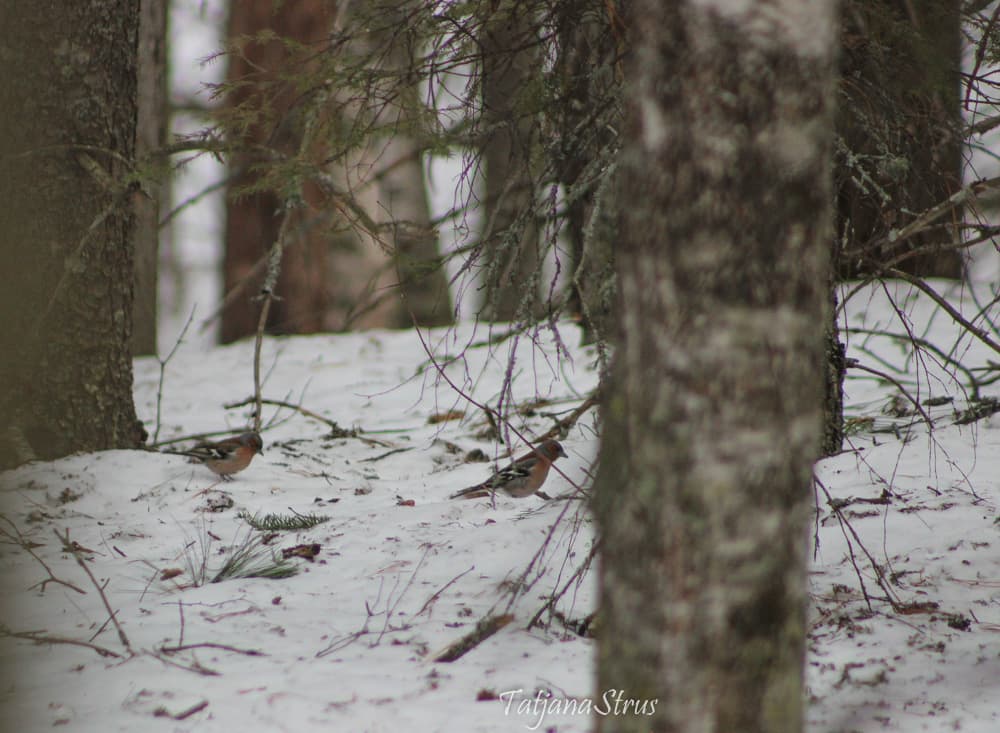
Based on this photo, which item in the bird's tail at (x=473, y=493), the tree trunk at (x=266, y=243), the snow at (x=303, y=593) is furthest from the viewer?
the tree trunk at (x=266, y=243)

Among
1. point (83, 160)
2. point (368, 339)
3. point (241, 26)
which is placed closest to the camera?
point (83, 160)

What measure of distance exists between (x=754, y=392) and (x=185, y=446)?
17.8 ft

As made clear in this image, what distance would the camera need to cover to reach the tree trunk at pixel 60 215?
480 centimetres

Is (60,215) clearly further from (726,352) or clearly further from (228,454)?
(726,352)

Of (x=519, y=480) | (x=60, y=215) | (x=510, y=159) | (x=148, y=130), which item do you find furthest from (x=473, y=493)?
(x=148, y=130)

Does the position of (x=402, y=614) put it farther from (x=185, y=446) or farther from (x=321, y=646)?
(x=185, y=446)

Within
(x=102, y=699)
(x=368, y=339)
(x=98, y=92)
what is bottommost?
(x=102, y=699)

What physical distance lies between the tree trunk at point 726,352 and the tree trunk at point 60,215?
3.64 metres

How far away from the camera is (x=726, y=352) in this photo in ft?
6.10

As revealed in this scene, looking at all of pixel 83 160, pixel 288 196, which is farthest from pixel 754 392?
pixel 83 160

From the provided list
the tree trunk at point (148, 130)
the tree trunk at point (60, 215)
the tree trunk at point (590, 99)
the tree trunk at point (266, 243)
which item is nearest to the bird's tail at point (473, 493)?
the tree trunk at point (590, 99)

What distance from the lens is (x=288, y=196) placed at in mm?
4301

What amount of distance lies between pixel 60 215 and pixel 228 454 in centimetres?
159

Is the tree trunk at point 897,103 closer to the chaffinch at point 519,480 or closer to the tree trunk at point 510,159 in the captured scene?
the tree trunk at point 510,159
